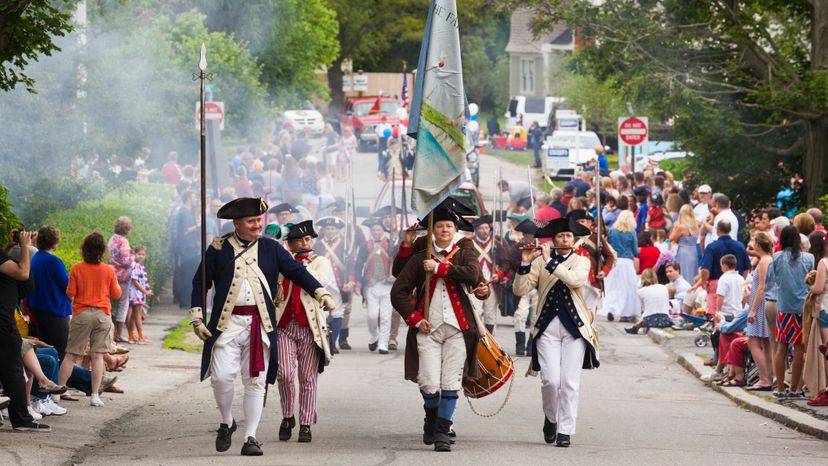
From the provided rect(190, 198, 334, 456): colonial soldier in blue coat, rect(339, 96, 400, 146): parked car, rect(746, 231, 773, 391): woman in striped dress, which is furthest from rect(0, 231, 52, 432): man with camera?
rect(339, 96, 400, 146): parked car

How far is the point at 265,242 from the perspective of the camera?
10.5 metres

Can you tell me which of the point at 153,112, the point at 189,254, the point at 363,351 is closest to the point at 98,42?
the point at 153,112

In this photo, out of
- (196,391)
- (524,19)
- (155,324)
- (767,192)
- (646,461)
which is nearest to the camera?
(646,461)

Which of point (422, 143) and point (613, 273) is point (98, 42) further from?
point (422, 143)

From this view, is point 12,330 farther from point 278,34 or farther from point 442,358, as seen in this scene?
point 278,34

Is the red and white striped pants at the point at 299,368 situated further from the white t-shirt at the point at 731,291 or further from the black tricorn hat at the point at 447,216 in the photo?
the white t-shirt at the point at 731,291

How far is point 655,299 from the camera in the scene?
66.7 feet

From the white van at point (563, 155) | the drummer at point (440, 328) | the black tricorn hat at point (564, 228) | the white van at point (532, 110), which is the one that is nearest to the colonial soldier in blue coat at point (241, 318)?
the drummer at point (440, 328)

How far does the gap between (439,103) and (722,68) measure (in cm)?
1405

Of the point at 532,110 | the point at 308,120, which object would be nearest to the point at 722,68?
the point at 308,120

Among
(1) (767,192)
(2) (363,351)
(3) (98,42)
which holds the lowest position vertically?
(2) (363,351)

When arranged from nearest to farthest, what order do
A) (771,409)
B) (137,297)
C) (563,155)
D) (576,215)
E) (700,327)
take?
(576,215), (771,409), (137,297), (700,327), (563,155)

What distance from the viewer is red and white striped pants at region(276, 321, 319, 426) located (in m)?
10.7

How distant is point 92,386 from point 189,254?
862 cm
